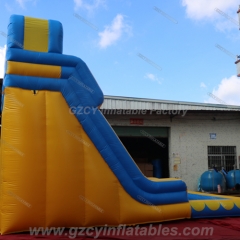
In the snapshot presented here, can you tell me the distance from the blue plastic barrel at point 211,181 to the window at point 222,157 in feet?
3.05

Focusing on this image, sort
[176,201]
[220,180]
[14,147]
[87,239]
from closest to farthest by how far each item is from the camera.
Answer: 1. [87,239]
2. [14,147]
3. [176,201]
4. [220,180]

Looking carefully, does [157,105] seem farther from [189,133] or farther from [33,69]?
[33,69]

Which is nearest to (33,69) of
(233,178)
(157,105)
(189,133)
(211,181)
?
(211,181)

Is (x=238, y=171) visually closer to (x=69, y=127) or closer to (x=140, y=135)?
(x=140, y=135)

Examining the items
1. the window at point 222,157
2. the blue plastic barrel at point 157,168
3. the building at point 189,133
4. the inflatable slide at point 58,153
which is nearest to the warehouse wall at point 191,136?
the building at point 189,133

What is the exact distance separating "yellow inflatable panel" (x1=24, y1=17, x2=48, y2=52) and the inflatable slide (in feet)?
0.04

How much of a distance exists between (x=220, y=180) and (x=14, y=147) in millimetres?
8167

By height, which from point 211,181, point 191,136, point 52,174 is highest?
point 191,136

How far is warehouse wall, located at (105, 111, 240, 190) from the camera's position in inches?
458

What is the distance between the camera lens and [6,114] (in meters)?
4.42

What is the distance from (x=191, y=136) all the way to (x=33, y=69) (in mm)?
8169

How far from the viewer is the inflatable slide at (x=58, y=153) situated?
4.26 metres

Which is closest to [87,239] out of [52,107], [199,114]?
[52,107]

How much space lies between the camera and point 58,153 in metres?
4.43
